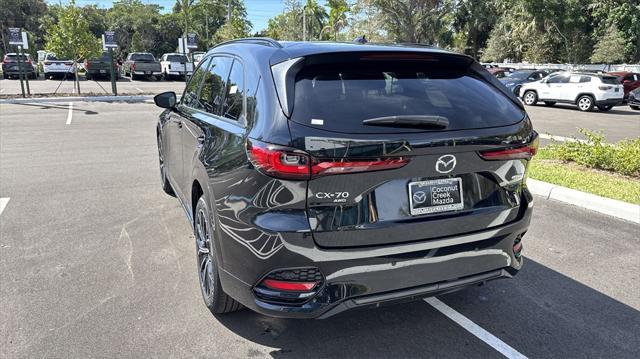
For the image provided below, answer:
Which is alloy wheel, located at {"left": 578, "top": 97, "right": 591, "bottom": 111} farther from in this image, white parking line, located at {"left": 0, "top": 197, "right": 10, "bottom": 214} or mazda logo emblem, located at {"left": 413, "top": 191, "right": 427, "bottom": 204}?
white parking line, located at {"left": 0, "top": 197, "right": 10, "bottom": 214}

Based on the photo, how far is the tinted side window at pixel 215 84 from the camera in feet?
11.8

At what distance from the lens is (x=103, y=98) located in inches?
735

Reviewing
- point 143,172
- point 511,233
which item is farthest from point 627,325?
point 143,172

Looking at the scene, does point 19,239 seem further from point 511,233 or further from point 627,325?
point 627,325

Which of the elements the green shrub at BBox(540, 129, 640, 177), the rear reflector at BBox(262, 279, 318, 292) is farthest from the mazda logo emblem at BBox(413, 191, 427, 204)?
the green shrub at BBox(540, 129, 640, 177)

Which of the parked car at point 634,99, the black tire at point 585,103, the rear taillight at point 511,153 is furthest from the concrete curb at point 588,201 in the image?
the parked car at point 634,99

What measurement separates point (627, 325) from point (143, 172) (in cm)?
646

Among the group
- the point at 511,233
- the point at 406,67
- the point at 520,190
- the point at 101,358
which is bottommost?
the point at 101,358

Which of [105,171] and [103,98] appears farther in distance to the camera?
[103,98]

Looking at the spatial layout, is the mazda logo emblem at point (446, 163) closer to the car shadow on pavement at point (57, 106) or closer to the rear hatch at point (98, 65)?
the car shadow on pavement at point (57, 106)

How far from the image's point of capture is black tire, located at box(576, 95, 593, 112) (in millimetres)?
19953

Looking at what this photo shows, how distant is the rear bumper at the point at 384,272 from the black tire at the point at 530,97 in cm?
2134

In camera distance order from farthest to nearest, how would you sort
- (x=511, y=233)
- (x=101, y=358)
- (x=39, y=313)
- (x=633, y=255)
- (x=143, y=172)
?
(x=143, y=172)
(x=633, y=255)
(x=39, y=313)
(x=511, y=233)
(x=101, y=358)

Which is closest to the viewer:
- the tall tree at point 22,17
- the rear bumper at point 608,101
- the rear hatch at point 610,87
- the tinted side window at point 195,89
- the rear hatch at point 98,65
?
the tinted side window at point 195,89
